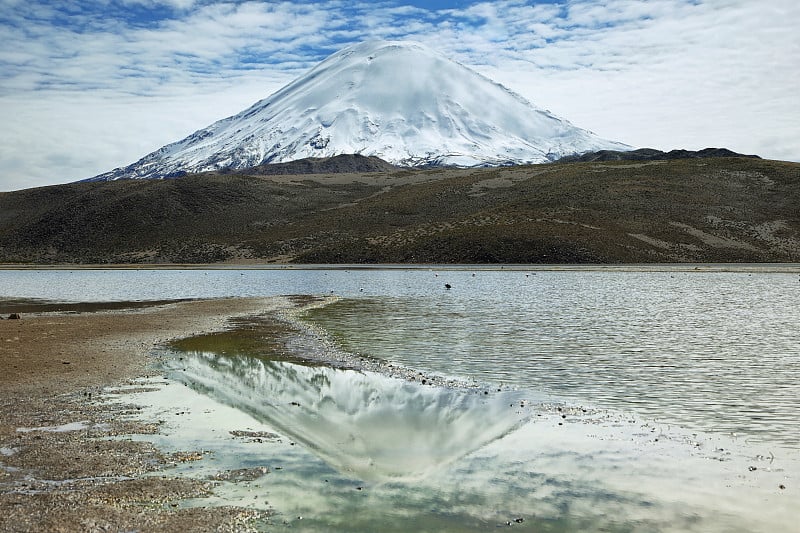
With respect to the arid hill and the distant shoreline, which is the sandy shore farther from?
the arid hill

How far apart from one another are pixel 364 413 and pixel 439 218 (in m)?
105

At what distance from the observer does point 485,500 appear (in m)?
9.24

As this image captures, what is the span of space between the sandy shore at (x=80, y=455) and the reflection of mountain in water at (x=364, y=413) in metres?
2.10

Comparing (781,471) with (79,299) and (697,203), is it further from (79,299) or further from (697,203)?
(697,203)

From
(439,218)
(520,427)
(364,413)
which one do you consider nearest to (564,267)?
(439,218)

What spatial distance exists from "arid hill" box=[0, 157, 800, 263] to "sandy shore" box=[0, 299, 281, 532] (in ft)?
256

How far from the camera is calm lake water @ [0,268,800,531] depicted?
9039 mm

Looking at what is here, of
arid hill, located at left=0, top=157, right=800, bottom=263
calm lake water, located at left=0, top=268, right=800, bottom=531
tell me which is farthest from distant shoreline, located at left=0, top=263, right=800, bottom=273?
calm lake water, located at left=0, top=268, right=800, bottom=531

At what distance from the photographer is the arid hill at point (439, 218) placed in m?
97.4

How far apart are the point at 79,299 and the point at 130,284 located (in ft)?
56.5

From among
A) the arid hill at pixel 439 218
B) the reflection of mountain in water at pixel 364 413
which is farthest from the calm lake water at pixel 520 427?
the arid hill at pixel 439 218

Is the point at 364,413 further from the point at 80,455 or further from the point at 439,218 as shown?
the point at 439,218

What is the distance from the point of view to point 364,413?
14078 mm

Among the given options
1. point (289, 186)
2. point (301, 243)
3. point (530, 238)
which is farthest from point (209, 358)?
point (289, 186)
